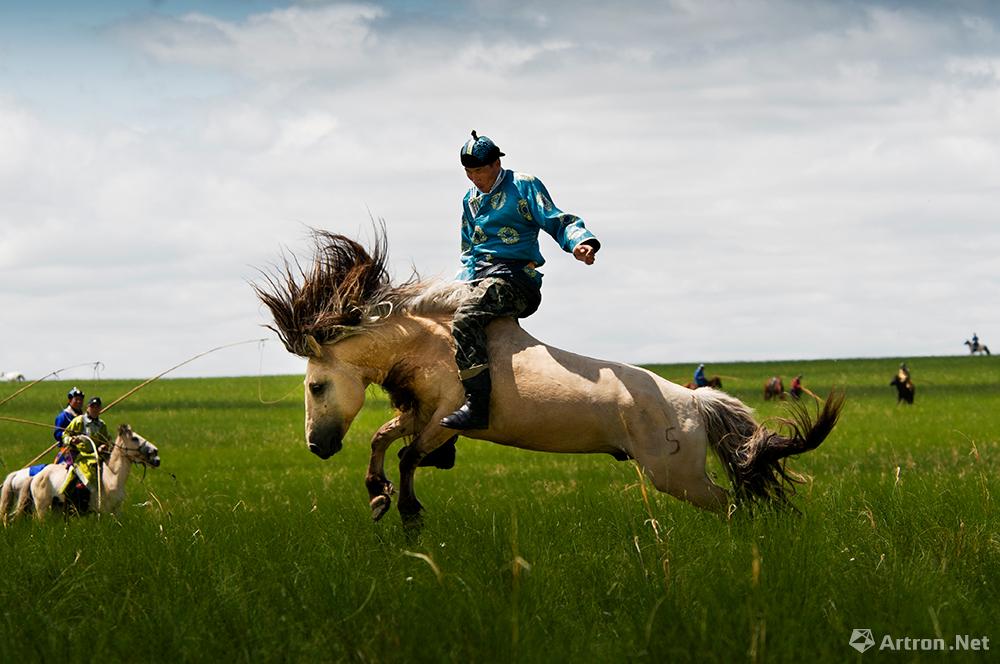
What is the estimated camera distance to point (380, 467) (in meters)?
7.57

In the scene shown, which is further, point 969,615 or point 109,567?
point 109,567

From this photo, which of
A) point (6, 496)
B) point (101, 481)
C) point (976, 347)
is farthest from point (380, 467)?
point (976, 347)

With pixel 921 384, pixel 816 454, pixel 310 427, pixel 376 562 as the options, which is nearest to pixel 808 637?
pixel 376 562

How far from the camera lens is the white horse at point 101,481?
11.7 m

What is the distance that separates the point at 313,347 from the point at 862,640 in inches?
162

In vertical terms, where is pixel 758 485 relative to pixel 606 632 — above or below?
above

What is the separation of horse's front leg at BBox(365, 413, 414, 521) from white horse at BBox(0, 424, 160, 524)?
4972 mm

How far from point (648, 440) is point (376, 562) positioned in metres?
2.02

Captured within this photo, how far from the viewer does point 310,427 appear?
7559mm

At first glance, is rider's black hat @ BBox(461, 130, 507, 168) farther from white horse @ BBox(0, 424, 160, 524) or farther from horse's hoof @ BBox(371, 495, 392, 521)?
white horse @ BBox(0, 424, 160, 524)

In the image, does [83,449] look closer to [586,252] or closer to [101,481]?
[101,481]

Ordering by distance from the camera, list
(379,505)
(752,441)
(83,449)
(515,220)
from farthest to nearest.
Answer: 1. (83,449)
2. (752,441)
3. (515,220)
4. (379,505)

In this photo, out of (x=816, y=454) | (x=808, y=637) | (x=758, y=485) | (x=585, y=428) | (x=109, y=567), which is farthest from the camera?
(x=816, y=454)

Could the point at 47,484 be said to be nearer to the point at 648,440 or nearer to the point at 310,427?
the point at 310,427
